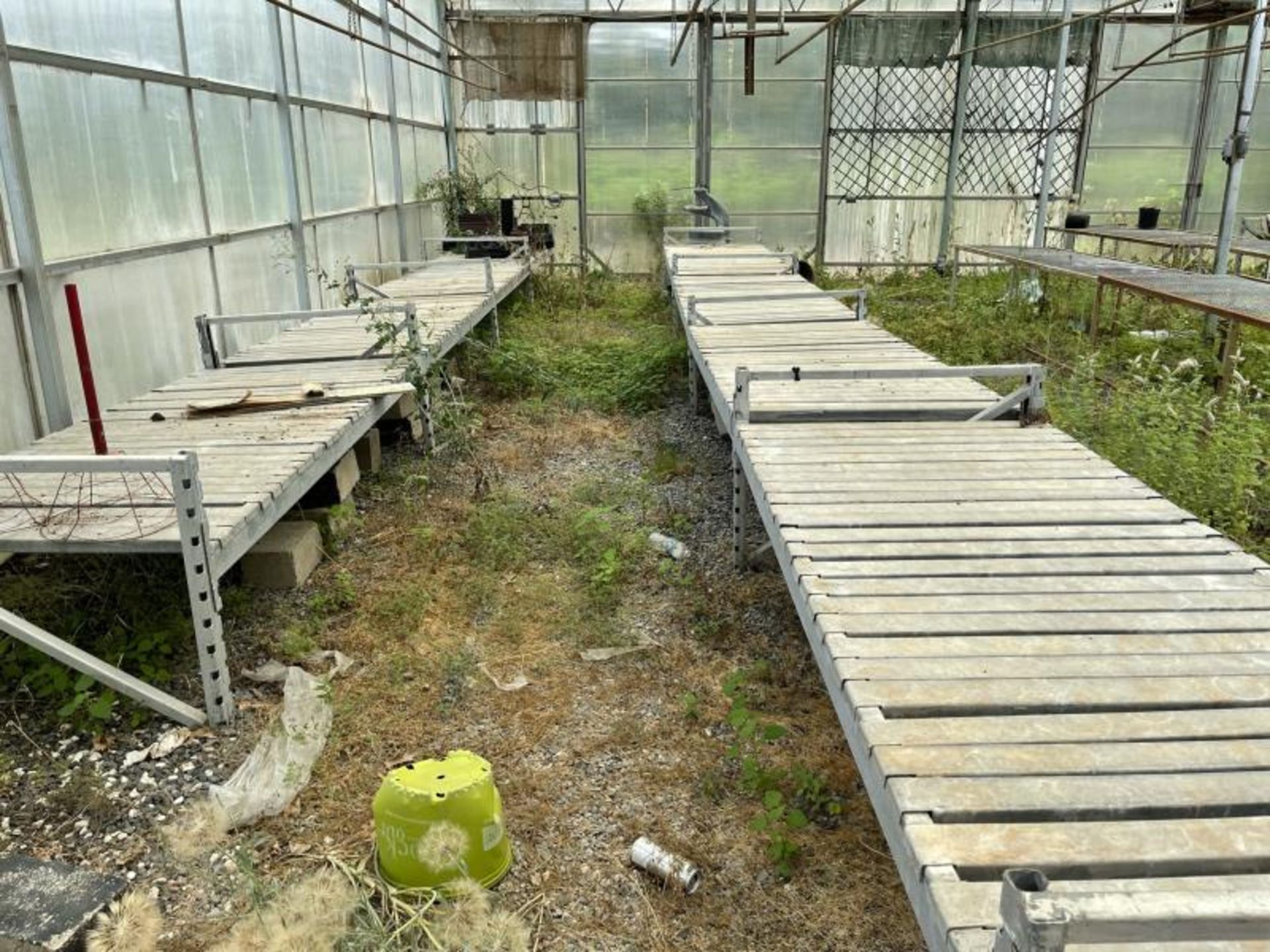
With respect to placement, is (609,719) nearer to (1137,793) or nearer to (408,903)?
(408,903)

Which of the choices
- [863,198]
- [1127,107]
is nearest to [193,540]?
[863,198]

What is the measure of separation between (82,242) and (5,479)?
57.4 inches

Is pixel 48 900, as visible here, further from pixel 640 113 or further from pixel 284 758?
pixel 640 113

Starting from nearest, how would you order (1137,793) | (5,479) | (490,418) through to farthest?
(1137,793) < (5,479) < (490,418)

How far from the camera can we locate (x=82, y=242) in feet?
14.6

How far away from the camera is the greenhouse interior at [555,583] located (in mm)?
1920

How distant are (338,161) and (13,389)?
4.80m

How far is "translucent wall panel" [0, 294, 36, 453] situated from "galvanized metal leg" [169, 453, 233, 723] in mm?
1662

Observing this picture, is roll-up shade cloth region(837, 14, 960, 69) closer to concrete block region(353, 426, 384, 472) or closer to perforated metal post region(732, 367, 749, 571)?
concrete block region(353, 426, 384, 472)

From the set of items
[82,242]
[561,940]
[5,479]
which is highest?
[82,242]

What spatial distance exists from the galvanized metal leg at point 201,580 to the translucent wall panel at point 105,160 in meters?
2.18

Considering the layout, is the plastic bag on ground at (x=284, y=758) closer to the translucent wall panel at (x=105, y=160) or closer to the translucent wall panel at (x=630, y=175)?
the translucent wall panel at (x=105, y=160)

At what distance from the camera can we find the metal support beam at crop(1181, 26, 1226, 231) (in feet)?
→ 39.5

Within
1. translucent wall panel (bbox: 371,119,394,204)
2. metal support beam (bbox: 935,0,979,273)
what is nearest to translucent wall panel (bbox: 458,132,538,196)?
translucent wall panel (bbox: 371,119,394,204)
